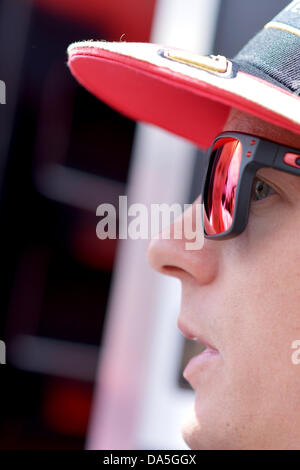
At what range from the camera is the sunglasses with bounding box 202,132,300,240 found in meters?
0.92

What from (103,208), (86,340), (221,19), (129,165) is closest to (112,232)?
Result: (103,208)

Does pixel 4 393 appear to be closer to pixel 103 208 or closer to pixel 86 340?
pixel 86 340

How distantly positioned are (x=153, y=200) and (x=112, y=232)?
0.23 m

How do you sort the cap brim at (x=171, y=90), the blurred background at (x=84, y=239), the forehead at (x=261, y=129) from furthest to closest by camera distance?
the blurred background at (x=84, y=239) < the forehead at (x=261, y=129) < the cap brim at (x=171, y=90)

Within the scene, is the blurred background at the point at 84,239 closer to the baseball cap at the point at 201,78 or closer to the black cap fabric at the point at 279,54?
the baseball cap at the point at 201,78

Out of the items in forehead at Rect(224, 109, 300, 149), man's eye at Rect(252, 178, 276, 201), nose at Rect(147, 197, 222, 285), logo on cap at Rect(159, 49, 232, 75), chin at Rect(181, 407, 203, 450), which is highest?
logo on cap at Rect(159, 49, 232, 75)

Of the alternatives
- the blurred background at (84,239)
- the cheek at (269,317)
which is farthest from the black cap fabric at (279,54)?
the blurred background at (84,239)

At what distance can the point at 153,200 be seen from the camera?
2.52 m

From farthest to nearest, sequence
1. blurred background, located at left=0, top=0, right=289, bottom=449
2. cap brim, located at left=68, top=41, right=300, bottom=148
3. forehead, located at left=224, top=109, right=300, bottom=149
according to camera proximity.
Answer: blurred background, located at left=0, top=0, right=289, bottom=449
forehead, located at left=224, top=109, right=300, bottom=149
cap brim, located at left=68, top=41, right=300, bottom=148

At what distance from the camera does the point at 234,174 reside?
3.29 feet

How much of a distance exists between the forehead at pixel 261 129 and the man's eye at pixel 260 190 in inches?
2.9

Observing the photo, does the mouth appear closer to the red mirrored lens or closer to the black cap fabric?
the red mirrored lens

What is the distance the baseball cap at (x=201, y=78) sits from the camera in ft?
2.81

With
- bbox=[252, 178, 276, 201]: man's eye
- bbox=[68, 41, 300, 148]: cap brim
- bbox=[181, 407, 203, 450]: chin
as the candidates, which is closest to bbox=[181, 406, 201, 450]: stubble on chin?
bbox=[181, 407, 203, 450]: chin
